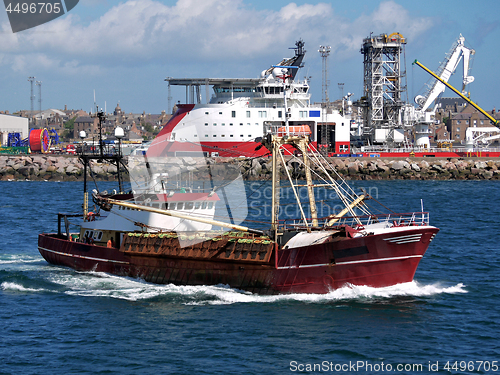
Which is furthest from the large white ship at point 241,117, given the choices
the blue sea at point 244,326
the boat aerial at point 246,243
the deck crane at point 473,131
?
the blue sea at point 244,326

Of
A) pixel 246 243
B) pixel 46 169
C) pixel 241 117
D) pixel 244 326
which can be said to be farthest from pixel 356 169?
pixel 244 326

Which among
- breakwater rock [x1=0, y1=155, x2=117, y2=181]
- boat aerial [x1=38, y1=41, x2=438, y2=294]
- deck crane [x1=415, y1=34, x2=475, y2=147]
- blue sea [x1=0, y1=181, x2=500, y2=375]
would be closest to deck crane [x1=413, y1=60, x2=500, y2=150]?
deck crane [x1=415, y1=34, x2=475, y2=147]

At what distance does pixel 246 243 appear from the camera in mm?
24031

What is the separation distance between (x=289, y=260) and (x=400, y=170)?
195 ft

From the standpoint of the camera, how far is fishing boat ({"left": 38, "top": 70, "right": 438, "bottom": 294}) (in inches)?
899

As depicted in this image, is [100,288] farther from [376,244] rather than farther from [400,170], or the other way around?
[400,170]

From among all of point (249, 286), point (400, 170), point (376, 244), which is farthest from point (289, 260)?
point (400, 170)

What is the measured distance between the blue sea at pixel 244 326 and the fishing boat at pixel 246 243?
667mm

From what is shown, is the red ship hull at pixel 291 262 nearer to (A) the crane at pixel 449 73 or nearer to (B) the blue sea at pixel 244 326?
(B) the blue sea at pixel 244 326

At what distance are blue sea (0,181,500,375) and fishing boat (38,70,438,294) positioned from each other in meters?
0.67

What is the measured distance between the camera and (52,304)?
23438 mm

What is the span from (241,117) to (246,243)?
58691mm

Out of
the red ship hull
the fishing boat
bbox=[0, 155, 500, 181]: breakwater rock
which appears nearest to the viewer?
the red ship hull

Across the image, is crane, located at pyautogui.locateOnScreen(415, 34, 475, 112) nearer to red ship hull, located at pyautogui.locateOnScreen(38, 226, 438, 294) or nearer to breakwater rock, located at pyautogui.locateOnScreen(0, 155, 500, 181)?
breakwater rock, located at pyautogui.locateOnScreen(0, 155, 500, 181)
